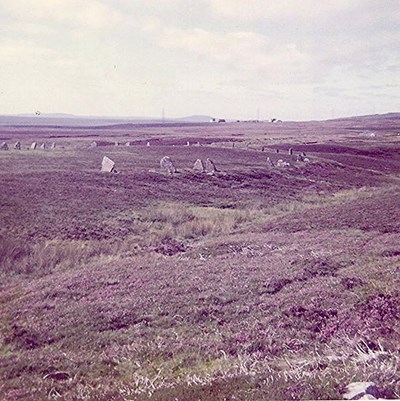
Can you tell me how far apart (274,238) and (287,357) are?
15007 millimetres

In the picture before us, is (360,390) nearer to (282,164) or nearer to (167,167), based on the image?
(167,167)

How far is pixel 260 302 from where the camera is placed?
14273 mm

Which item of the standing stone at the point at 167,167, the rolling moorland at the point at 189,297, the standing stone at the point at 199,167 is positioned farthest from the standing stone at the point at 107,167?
the standing stone at the point at 199,167

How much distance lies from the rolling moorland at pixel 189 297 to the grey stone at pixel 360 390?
0.50ft

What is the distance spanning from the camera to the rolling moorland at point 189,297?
916cm

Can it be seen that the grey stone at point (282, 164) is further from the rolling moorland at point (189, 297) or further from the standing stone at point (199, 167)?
the rolling moorland at point (189, 297)

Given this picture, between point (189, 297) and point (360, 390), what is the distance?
28.2ft

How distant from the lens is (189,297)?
15016 mm

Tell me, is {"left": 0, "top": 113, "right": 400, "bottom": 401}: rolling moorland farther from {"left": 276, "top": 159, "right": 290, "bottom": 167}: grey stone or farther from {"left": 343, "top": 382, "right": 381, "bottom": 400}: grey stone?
{"left": 276, "top": 159, "right": 290, "bottom": 167}: grey stone

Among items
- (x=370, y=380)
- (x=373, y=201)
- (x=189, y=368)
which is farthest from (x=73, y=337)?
(x=373, y=201)

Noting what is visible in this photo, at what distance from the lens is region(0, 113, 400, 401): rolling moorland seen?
916 cm

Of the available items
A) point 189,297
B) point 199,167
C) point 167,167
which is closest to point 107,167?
point 167,167

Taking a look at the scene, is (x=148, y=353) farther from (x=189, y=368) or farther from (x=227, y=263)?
(x=227, y=263)

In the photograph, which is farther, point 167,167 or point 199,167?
point 199,167
